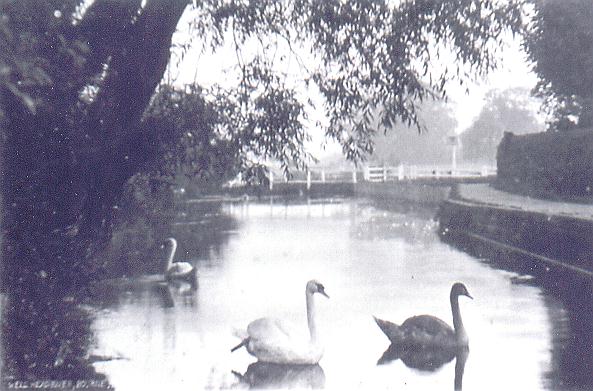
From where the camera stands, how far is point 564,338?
444 inches

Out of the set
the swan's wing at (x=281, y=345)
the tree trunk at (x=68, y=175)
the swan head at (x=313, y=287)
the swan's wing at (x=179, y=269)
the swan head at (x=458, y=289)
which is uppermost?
the tree trunk at (x=68, y=175)

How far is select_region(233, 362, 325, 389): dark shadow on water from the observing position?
29.7 feet

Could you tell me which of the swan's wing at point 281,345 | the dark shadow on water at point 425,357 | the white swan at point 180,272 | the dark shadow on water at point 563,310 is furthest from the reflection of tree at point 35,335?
the white swan at point 180,272

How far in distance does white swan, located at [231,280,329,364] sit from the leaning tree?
1.79 m

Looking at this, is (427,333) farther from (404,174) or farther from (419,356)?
(404,174)

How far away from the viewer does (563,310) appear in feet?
44.0

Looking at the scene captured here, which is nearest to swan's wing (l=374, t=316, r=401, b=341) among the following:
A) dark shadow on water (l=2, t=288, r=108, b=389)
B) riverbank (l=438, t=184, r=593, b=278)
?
dark shadow on water (l=2, t=288, r=108, b=389)

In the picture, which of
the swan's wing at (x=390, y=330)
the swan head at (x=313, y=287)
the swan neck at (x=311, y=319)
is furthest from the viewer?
the swan's wing at (x=390, y=330)

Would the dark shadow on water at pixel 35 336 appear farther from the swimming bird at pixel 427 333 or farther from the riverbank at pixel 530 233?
the riverbank at pixel 530 233

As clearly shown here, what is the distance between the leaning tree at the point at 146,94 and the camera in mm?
7613

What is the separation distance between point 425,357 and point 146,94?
13.1 ft

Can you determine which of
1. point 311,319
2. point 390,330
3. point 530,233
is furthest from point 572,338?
point 530,233

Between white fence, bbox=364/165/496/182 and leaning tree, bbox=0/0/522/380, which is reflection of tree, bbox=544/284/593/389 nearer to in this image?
leaning tree, bbox=0/0/522/380

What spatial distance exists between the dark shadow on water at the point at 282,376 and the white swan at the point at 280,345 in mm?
66
